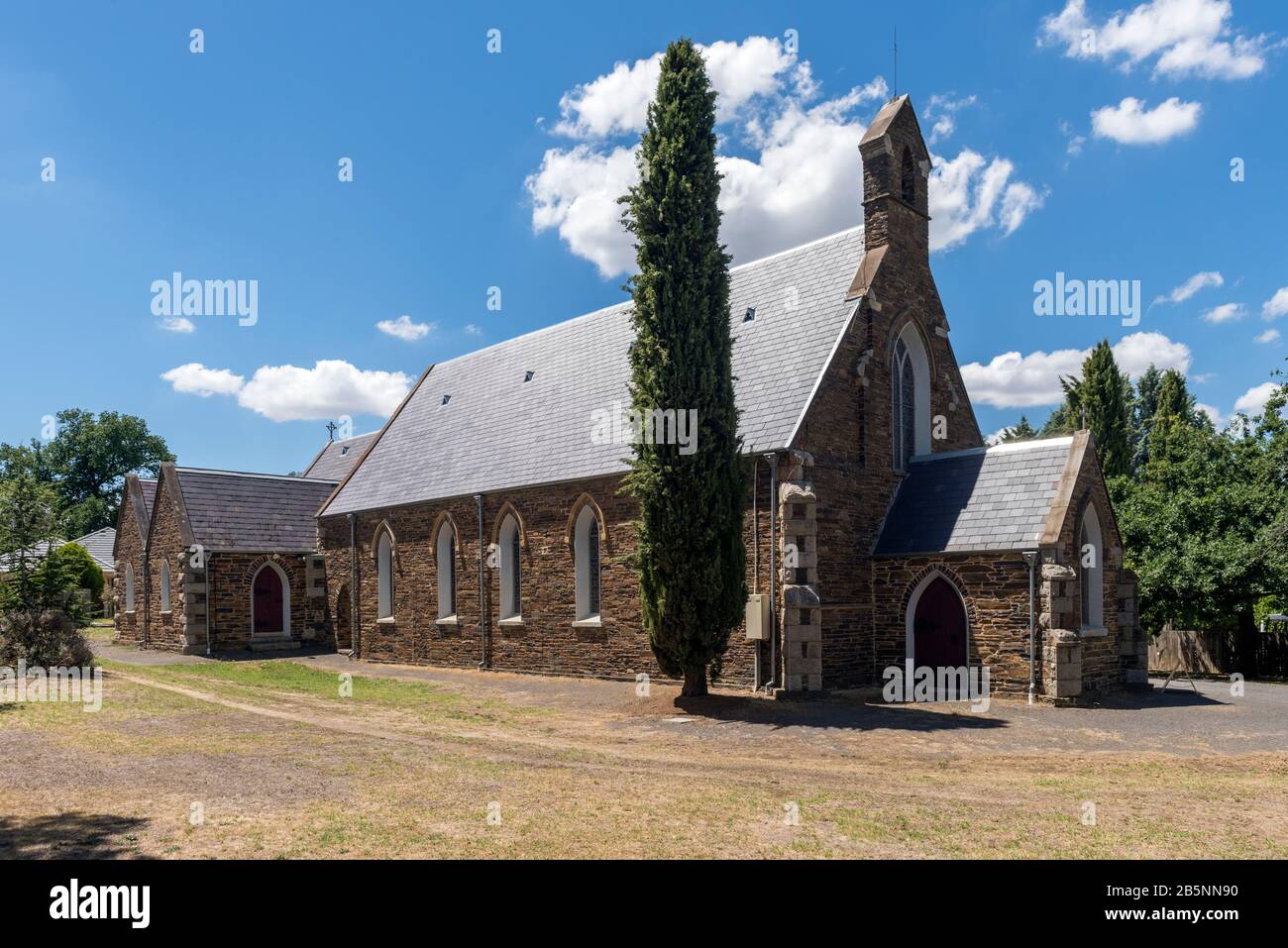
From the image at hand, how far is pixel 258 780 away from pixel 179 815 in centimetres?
168

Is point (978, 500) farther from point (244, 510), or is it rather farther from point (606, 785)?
point (244, 510)

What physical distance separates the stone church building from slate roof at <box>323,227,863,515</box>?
0.30 feet

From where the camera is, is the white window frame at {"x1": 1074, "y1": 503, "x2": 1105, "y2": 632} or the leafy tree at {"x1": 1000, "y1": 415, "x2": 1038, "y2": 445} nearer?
the white window frame at {"x1": 1074, "y1": 503, "x2": 1105, "y2": 632}

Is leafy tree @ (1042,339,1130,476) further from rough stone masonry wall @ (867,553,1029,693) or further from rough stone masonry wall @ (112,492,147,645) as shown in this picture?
rough stone masonry wall @ (112,492,147,645)

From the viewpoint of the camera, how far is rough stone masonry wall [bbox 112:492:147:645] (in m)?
36.5

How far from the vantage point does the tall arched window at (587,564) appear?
23297 millimetres

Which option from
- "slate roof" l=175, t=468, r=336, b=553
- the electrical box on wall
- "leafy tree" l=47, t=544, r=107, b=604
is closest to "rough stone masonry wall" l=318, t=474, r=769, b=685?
the electrical box on wall

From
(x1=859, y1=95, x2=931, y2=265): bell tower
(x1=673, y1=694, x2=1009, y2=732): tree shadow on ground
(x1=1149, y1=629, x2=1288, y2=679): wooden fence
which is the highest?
(x1=859, y1=95, x2=931, y2=265): bell tower

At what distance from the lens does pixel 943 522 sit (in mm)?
20094

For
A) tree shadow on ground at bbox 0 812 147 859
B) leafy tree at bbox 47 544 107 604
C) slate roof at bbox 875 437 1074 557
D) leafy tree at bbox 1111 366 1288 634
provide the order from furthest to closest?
leafy tree at bbox 47 544 107 604
leafy tree at bbox 1111 366 1288 634
slate roof at bbox 875 437 1074 557
tree shadow on ground at bbox 0 812 147 859

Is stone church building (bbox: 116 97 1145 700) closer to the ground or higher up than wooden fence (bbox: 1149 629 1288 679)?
higher up

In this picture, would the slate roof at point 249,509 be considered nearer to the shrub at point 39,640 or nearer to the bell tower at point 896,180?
the shrub at point 39,640

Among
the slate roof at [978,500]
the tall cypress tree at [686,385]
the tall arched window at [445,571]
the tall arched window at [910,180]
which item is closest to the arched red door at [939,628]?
the slate roof at [978,500]
